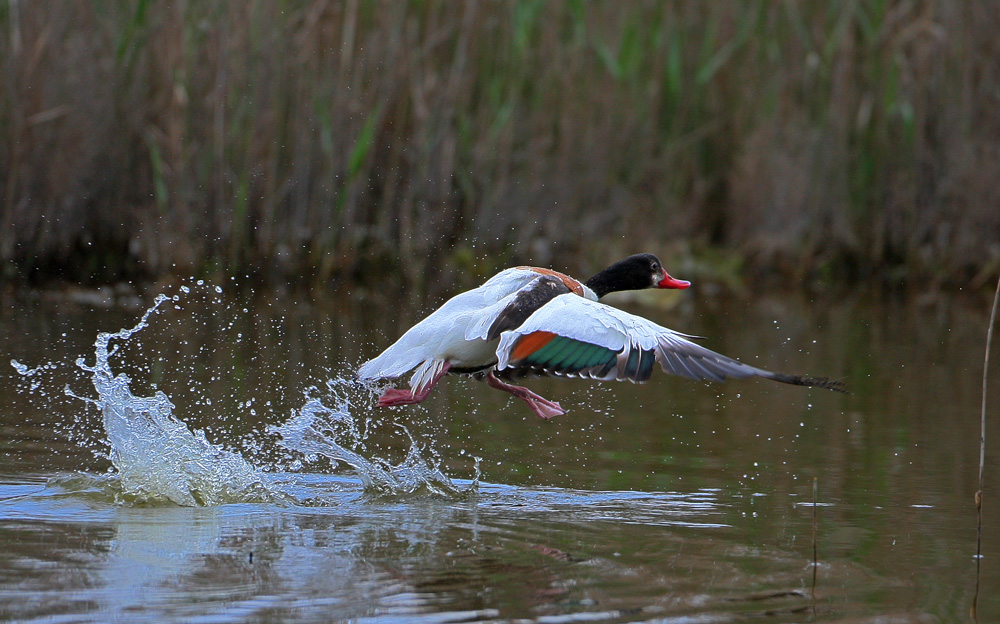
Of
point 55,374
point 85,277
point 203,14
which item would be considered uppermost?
point 203,14

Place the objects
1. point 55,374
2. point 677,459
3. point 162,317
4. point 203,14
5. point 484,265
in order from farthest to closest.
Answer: point 484,265 → point 203,14 → point 162,317 → point 55,374 → point 677,459

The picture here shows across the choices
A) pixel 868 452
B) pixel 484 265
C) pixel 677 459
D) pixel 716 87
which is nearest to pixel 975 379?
pixel 868 452

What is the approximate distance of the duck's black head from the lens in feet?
18.5

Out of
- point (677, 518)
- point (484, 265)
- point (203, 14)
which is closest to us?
point (677, 518)

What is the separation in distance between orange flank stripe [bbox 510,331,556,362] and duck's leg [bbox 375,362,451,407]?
580 mm

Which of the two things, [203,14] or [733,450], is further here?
[203,14]

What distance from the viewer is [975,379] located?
7180 mm

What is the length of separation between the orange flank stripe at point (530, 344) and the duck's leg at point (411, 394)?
1.90 feet

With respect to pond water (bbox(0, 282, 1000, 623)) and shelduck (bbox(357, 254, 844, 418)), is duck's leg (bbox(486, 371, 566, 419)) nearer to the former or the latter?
shelduck (bbox(357, 254, 844, 418))

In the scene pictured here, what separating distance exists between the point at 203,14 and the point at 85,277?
1992mm

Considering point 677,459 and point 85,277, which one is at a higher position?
point 85,277

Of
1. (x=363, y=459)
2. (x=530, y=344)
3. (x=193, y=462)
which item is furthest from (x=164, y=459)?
(x=530, y=344)

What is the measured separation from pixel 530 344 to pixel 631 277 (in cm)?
140

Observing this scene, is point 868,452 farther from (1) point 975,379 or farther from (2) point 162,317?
(2) point 162,317
